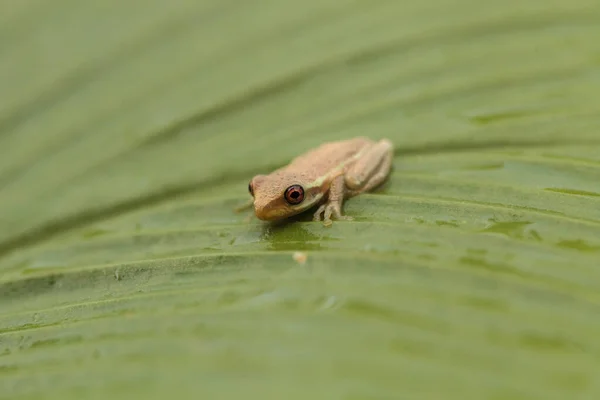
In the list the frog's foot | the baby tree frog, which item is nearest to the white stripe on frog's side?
the baby tree frog

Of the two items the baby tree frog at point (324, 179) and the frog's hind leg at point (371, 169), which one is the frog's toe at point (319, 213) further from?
the frog's hind leg at point (371, 169)

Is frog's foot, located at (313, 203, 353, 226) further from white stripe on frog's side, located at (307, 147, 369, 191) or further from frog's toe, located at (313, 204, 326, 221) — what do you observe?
white stripe on frog's side, located at (307, 147, 369, 191)

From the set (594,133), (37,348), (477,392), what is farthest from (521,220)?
(37,348)

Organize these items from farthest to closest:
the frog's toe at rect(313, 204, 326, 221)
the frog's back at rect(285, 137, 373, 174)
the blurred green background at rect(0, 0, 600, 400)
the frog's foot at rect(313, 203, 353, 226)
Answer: the frog's back at rect(285, 137, 373, 174) < the frog's toe at rect(313, 204, 326, 221) < the frog's foot at rect(313, 203, 353, 226) < the blurred green background at rect(0, 0, 600, 400)

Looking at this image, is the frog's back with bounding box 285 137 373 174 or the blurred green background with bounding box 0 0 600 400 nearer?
the blurred green background with bounding box 0 0 600 400

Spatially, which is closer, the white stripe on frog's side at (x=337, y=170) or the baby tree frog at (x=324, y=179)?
the baby tree frog at (x=324, y=179)

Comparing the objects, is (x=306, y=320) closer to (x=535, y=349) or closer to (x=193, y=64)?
(x=535, y=349)

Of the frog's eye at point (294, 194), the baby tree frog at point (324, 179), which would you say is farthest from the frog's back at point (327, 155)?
the frog's eye at point (294, 194)
